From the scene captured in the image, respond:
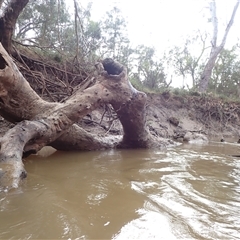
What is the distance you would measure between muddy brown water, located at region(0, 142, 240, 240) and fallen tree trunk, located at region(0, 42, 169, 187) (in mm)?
299

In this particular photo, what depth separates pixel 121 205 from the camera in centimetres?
139

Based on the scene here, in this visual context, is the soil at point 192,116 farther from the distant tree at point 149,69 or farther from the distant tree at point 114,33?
the distant tree at point 114,33


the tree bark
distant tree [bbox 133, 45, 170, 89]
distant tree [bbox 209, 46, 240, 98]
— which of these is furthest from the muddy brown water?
distant tree [bbox 209, 46, 240, 98]

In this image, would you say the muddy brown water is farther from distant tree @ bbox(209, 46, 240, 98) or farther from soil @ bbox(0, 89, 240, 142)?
distant tree @ bbox(209, 46, 240, 98)

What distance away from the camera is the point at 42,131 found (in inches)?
A: 104

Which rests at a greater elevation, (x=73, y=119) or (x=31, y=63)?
(x=31, y=63)

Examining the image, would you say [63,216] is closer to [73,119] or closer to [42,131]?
[42,131]

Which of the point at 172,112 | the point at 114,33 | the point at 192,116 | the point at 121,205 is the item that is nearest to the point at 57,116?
the point at 121,205

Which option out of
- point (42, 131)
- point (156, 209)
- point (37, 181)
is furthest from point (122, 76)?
point (156, 209)

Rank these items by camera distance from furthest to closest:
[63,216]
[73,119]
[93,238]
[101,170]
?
[73,119] < [101,170] < [63,216] < [93,238]

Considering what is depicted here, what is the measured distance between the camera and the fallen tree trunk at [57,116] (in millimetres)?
2170

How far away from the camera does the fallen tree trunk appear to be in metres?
2.17

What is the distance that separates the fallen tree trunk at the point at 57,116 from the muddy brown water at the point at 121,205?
0.30 metres

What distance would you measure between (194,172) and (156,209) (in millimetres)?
1121
